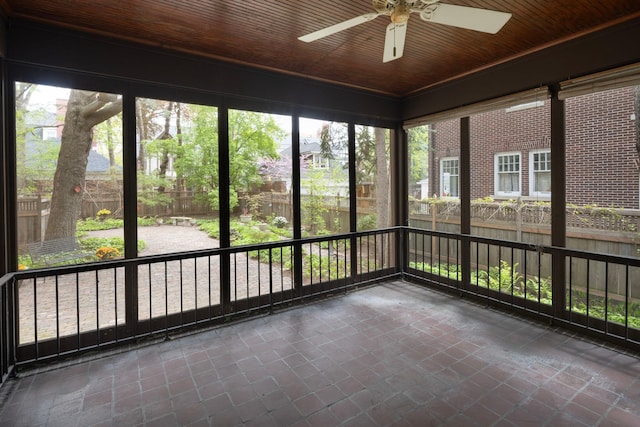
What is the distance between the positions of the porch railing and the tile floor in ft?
0.84

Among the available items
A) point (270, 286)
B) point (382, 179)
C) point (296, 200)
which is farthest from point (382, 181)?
point (270, 286)

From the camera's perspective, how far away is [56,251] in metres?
2.78

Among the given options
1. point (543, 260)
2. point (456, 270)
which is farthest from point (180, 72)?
point (543, 260)

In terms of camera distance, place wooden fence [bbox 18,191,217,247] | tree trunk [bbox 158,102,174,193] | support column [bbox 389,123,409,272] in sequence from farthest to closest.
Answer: support column [bbox 389,123,409,272], tree trunk [bbox 158,102,174,193], wooden fence [bbox 18,191,217,247]

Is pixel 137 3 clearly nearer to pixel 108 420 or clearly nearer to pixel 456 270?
→ pixel 108 420

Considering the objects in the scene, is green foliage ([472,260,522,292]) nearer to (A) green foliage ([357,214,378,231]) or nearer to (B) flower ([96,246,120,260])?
(A) green foliage ([357,214,378,231])

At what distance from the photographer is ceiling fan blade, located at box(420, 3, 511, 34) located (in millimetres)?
1798

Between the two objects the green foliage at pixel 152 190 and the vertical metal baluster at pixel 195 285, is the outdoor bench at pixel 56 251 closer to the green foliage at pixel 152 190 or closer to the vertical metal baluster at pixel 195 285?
the green foliage at pixel 152 190

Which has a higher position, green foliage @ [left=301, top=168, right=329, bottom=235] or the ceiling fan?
the ceiling fan

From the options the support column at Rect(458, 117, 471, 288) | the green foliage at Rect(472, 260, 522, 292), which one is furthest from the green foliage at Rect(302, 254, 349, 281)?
the green foliage at Rect(472, 260, 522, 292)

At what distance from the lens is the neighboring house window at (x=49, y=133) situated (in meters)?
2.68

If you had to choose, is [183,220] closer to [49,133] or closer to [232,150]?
[232,150]

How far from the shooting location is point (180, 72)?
10.4 ft

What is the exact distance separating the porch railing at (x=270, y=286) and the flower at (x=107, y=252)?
133 mm
